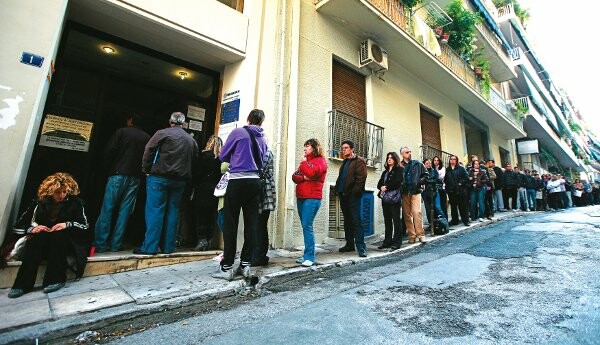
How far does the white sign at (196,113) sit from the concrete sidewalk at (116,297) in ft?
10.0

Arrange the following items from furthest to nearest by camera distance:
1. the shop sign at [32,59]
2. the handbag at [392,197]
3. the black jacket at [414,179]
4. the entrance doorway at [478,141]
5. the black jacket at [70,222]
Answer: the entrance doorway at [478,141] < the black jacket at [414,179] < the handbag at [392,197] < the shop sign at [32,59] < the black jacket at [70,222]

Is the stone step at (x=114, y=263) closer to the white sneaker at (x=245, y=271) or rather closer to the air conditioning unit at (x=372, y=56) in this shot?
the white sneaker at (x=245, y=271)

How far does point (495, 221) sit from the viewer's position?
8.49 meters

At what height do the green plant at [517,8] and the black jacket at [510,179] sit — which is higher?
the green plant at [517,8]

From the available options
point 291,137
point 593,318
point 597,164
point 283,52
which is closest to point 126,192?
point 291,137

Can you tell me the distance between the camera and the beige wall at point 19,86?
3207mm

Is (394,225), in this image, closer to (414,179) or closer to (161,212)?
(414,179)


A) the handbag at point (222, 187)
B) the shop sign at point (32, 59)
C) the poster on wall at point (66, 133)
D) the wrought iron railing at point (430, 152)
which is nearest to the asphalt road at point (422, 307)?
the handbag at point (222, 187)

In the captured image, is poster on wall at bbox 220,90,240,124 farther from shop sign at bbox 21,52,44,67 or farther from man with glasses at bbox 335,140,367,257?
shop sign at bbox 21,52,44,67

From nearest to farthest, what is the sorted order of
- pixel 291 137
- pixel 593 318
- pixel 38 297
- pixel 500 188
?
pixel 593 318, pixel 38 297, pixel 291 137, pixel 500 188

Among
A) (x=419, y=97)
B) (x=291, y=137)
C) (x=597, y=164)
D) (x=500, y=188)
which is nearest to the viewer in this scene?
(x=291, y=137)

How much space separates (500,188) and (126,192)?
1204cm

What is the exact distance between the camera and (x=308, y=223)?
4109 mm

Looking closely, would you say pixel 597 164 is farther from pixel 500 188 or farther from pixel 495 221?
pixel 495 221
